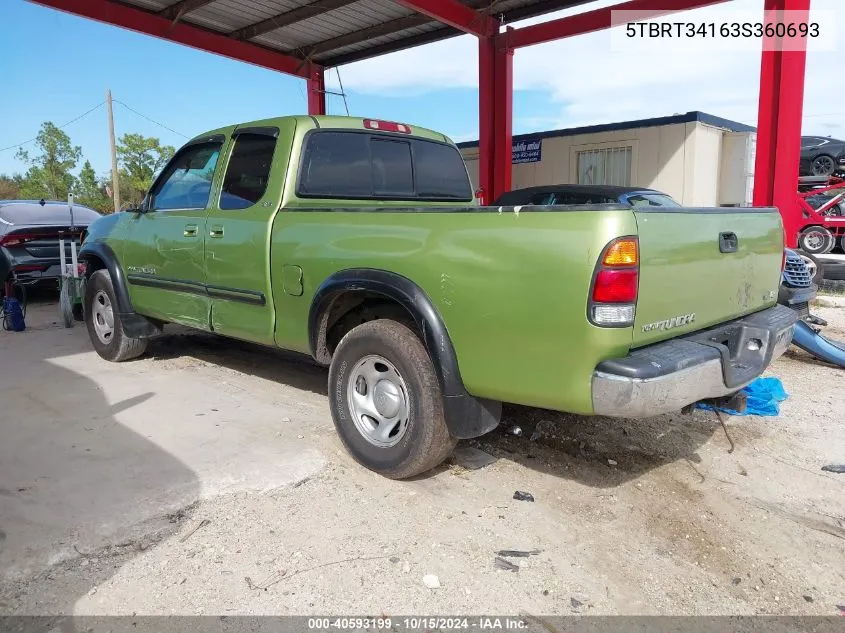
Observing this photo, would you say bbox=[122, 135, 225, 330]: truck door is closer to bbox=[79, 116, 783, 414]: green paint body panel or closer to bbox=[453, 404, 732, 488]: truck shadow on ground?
bbox=[79, 116, 783, 414]: green paint body panel

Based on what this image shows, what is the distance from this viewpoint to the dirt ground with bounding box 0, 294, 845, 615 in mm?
2471

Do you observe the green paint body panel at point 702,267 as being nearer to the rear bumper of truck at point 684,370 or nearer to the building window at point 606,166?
the rear bumper of truck at point 684,370

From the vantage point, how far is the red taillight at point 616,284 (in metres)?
2.52

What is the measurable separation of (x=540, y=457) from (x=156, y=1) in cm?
1084

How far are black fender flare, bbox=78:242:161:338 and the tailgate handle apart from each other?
15.3 ft

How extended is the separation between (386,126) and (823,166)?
64.2 feet

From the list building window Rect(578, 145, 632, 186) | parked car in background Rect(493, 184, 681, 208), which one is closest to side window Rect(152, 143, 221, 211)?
parked car in background Rect(493, 184, 681, 208)

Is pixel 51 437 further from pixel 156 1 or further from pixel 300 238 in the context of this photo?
pixel 156 1

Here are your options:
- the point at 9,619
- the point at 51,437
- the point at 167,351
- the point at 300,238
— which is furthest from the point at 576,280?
the point at 167,351

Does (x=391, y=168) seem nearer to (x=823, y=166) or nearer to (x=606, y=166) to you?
(x=606, y=166)

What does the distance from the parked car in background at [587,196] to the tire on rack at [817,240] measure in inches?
279

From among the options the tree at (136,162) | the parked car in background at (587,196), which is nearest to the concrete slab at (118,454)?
the parked car in background at (587,196)

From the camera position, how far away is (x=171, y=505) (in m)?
3.13

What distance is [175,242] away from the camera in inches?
190
